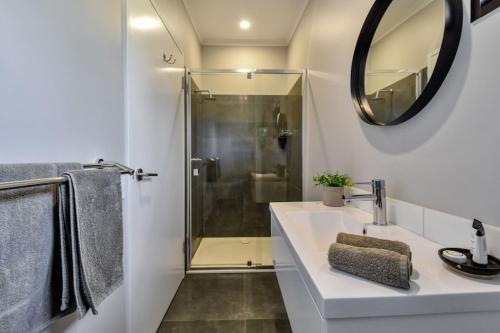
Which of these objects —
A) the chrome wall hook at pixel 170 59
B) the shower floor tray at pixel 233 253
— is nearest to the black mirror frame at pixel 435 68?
the chrome wall hook at pixel 170 59

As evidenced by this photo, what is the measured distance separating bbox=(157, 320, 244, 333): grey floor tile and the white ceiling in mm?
2791

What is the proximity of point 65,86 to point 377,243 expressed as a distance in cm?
109

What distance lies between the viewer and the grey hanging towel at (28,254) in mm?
468

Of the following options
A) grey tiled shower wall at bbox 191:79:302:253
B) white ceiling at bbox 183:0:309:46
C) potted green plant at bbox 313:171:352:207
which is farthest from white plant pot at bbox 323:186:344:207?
white ceiling at bbox 183:0:309:46

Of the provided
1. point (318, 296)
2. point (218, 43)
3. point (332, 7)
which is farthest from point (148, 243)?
point (218, 43)

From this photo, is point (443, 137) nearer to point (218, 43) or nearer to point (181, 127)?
point (181, 127)

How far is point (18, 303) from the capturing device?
0.49m

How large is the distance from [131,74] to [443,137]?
1330 millimetres

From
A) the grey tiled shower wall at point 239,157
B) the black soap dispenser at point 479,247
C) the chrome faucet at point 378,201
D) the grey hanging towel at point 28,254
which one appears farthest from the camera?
the grey tiled shower wall at point 239,157

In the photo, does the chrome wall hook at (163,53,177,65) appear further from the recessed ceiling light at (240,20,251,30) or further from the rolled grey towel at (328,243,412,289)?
the rolled grey towel at (328,243,412,289)

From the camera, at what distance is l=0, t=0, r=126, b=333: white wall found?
59 cm

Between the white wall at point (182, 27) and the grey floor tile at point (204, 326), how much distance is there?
2.09 meters

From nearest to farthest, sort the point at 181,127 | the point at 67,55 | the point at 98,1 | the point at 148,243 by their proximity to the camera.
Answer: the point at 67,55 → the point at 98,1 → the point at 148,243 → the point at 181,127

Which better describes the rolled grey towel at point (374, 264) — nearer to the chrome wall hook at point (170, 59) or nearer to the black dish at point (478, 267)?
the black dish at point (478, 267)
